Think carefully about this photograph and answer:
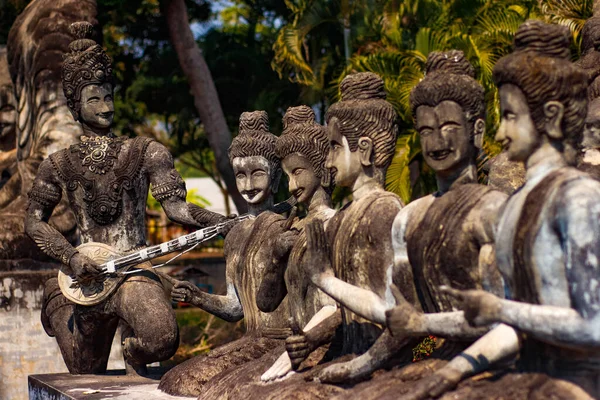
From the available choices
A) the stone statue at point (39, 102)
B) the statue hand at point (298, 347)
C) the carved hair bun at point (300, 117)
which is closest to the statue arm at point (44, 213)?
the carved hair bun at point (300, 117)

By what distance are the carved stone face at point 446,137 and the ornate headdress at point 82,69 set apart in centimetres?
474

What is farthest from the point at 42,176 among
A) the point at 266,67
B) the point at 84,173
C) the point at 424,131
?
the point at 266,67

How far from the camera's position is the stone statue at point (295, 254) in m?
7.84

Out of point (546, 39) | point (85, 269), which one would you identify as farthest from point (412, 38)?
point (546, 39)

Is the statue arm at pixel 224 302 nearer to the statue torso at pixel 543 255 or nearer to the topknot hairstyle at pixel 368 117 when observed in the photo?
the topknot hairstyle at pixel 368 117

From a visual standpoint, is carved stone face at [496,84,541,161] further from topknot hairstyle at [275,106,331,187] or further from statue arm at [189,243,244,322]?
statue arm at [189,243,244,322]

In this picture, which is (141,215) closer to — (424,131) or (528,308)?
(424,131)

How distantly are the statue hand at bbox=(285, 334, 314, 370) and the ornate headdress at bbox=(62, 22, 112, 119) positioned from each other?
13.2 feet

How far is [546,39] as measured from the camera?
231 inches

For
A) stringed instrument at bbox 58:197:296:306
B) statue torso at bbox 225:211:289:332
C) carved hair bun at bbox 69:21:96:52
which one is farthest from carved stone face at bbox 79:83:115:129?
statue torso at bbox 225:211:289:332

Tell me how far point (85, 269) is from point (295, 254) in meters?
2.58

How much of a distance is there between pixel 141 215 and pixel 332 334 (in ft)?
11.5

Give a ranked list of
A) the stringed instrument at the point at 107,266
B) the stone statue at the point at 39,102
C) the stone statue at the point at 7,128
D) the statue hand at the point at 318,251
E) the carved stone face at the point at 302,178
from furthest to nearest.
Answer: the stone statue at the point at 7,128 → the stone statue at the point at 39,102 → the stringed instrument at the point at 107,266 → the carved stone face at the point at 302,178 → the statue hand at the point at 318,251

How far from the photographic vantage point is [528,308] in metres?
5.45
